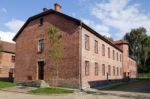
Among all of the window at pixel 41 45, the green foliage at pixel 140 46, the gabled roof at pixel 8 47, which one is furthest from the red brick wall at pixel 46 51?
the green foliage at pixel 140 46

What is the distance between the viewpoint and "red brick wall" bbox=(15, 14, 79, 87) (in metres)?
25.3

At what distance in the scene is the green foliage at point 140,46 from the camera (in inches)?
2936

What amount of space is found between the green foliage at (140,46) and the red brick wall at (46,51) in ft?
169

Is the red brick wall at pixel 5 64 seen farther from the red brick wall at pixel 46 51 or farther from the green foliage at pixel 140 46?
the green foliage at pixel 140 46

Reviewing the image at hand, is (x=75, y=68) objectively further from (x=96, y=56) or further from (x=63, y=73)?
(x=96, y=56)

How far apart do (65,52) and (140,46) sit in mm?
55606

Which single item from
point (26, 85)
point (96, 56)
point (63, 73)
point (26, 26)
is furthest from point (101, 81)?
point (26, 26)

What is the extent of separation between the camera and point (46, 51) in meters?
28.2

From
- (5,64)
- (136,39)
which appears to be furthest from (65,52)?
(136,39)

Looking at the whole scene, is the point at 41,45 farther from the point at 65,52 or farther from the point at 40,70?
the point at 65,52

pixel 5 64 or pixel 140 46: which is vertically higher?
pixel 140 46

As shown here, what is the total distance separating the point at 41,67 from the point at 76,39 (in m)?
6.40

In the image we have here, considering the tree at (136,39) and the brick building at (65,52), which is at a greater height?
the tree at (136,39)

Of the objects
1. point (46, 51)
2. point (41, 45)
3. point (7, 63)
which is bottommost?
point (7, 63)
